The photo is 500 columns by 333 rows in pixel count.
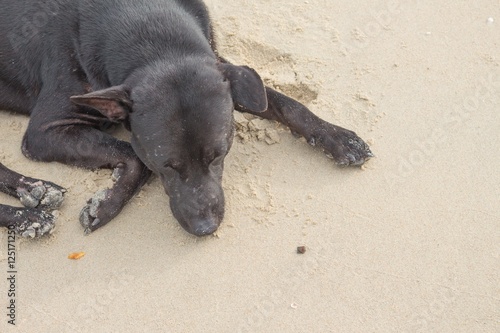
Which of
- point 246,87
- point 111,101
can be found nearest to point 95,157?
point 111,101

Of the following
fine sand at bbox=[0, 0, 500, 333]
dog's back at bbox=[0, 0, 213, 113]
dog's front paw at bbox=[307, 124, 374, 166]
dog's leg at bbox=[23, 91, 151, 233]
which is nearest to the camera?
fine sand at bbox=[0, 0, 500, 333]

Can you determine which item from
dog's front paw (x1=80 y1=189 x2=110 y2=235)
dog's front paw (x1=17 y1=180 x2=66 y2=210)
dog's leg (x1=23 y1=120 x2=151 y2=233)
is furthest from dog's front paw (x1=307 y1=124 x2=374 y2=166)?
dog's front paw (x1=17 y1=180 x2=66 y2=210)

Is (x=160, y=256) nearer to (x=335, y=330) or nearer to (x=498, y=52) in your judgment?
(x=335, y=330)

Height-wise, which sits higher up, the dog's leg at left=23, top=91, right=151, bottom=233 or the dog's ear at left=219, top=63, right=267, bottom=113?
the dog's ear at left=219, top=63, right=267, bottom=113

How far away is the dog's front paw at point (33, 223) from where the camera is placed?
13.3 ft

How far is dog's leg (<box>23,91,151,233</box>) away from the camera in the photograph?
13.8ft

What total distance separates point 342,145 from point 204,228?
3.78 ft

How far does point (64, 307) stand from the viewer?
3.72 m

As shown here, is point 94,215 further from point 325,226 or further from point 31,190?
point 325,226

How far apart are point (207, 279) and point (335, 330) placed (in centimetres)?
80

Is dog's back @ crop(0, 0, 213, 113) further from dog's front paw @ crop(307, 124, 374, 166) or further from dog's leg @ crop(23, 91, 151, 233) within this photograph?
dog's front paw @ crop(307, 124, 374, 166)

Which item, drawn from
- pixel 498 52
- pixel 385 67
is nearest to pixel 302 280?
pixel 385 67

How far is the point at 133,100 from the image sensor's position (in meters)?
3.76

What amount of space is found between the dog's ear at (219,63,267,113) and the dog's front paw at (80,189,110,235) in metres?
1.08
